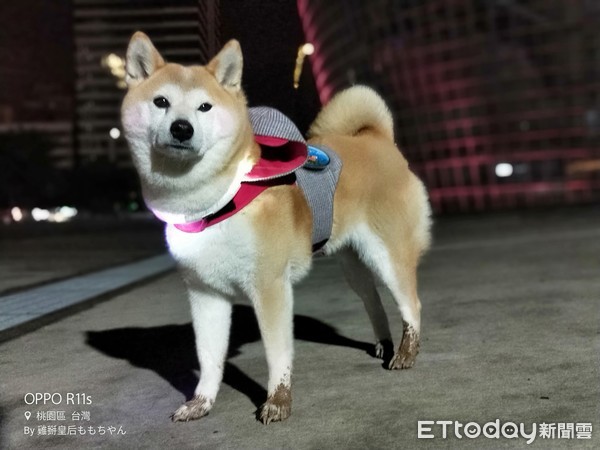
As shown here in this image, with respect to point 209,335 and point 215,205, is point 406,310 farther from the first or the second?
point 215,205

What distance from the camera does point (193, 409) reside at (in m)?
3.91

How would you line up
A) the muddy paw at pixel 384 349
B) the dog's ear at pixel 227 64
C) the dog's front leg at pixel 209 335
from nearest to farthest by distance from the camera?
1. the dog's ear at pixel 227 64
2. the dog's front leg at pixel 209 335
3. the muddy paw at pixel 384 349

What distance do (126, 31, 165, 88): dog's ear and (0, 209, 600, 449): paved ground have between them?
1.86m

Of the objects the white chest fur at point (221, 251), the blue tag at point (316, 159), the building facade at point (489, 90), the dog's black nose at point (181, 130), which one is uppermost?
the dog's black nose at point (181, 130)

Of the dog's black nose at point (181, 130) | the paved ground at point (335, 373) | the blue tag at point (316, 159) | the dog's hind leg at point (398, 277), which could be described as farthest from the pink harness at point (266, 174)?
the paved ground at point (335, 373)

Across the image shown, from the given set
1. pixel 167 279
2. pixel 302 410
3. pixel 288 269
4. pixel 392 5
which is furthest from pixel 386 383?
pixel 392 5

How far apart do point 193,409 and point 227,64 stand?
188 cm

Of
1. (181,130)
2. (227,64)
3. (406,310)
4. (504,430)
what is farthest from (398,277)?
(181,130)

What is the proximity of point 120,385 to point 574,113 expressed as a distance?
141 ft

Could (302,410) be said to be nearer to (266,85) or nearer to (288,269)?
(288,269)

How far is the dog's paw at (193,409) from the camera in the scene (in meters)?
3.87

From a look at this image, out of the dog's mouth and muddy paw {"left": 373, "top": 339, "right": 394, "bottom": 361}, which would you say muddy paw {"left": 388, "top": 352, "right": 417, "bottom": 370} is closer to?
muddy paw {"left": 373, "top": 339, "right": 394, "bottom": 361}

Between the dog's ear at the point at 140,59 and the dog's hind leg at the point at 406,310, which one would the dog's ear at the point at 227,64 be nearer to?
the dog's ear at the point at 140,59

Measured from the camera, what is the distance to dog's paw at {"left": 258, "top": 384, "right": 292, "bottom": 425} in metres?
3.74
